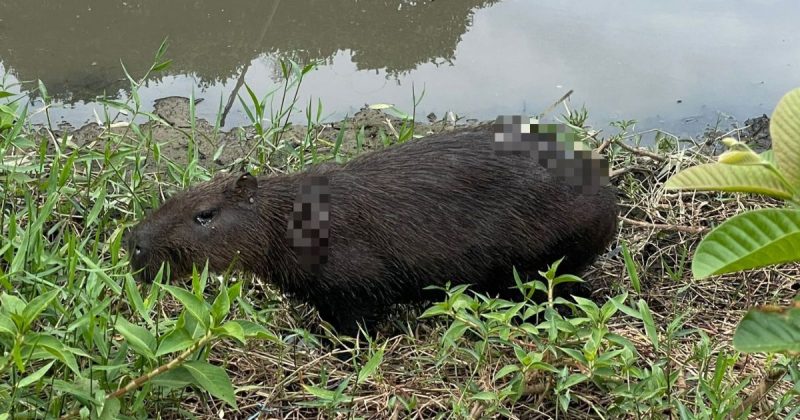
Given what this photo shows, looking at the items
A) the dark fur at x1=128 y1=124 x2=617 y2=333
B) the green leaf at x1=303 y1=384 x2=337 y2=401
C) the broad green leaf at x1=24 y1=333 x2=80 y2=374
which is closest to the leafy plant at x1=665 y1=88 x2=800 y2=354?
the green leaf at x1=303 y1=384 x2=337 y2=401

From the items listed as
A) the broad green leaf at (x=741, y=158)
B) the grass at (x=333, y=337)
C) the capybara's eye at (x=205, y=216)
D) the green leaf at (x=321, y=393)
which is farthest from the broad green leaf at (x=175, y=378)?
the broad green leaf at (x=741, y=158)

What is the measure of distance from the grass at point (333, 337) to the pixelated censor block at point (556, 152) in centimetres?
58

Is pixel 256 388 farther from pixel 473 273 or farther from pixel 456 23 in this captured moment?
pixel 456 23

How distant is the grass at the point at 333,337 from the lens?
2.38 m

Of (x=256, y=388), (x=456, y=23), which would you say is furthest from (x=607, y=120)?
(x=256, y=388)

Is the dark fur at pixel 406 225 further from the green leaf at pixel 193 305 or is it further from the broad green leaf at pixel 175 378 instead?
the green leaf at pixel 193 305

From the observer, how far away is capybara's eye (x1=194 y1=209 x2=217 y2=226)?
3.22m

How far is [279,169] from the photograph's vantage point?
4383mm

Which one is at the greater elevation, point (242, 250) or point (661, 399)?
point (242, 250)

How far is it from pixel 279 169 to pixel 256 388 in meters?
1.71

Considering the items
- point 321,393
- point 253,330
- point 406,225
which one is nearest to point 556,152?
point 406,225

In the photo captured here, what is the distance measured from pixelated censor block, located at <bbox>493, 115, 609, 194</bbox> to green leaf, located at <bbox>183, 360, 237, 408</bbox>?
159 cm

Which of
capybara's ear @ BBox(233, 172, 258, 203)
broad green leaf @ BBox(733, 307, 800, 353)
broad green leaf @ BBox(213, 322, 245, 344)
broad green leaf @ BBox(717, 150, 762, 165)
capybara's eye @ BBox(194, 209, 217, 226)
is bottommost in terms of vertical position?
broad green leaf @ BBox(213, 322, 245, 344)

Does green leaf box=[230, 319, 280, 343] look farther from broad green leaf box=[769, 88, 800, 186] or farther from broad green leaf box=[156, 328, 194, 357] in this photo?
broad green leaf box=[769, 88, 800, 186]
